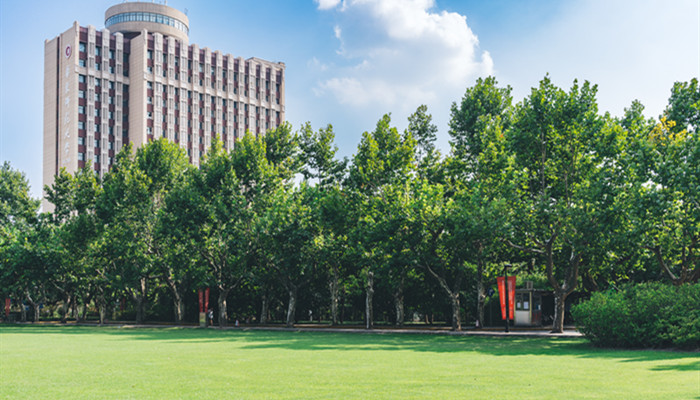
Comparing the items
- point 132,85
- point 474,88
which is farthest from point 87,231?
point 132,85

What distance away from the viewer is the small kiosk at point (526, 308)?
40.4 metres

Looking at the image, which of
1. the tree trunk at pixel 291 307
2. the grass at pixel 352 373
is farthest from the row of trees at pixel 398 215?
the grass at pixel 352 373

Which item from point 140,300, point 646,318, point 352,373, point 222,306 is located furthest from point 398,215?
point 140,300

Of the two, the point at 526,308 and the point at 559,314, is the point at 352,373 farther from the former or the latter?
the point at 526,308

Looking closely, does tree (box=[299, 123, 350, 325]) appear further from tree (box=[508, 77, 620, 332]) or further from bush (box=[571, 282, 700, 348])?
bush (box=[571, 282, 700, 348])

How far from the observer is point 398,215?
3809cm

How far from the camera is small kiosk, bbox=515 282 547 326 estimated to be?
1591 inches

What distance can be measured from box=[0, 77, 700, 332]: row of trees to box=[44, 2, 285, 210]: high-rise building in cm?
4515

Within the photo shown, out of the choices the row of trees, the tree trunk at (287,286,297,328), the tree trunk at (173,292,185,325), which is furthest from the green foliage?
the tree trunk at (287,286,297,328)

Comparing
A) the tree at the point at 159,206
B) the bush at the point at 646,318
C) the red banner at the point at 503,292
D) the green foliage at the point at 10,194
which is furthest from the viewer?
the green foliage at the point at 10,194

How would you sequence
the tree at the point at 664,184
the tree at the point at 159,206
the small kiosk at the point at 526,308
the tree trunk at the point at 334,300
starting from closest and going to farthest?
the tree at the point at 664,184 < the small kiosk at the point at 526,308 < the tree trunk at the point at 334,300 < the tree at the point at 159,206

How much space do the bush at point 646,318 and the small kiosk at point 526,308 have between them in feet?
49.4

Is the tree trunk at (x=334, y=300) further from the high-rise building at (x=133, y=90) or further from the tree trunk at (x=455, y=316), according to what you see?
the high-rise building at (x=133, y=90)

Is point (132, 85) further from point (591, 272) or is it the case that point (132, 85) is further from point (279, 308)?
point (591, 272)
